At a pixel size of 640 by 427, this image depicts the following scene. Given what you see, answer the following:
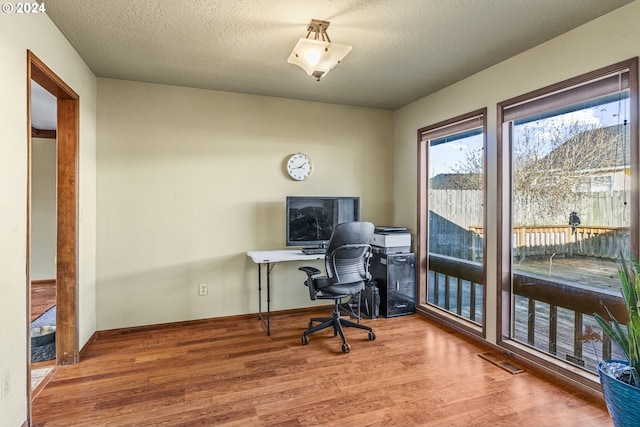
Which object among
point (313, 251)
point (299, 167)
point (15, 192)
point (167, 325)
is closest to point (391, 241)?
point (313, 251)

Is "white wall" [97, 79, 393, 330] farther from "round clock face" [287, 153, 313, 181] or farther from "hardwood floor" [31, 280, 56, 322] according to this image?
"hardwood floor" [31, 280, 56, 322]

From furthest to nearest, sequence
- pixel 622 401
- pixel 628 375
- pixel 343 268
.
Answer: pixel 343 268, pixel 628 375, pixel 622 401

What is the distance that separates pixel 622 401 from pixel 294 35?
281cm

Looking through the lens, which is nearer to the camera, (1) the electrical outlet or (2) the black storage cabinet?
(1) the electrical outlet

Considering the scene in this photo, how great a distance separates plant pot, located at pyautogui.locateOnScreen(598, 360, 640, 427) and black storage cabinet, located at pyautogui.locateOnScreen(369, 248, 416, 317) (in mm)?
2044

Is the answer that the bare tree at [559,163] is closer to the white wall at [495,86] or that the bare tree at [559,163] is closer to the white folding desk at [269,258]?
the white wall at [495,86]

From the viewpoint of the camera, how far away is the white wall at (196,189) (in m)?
3.16

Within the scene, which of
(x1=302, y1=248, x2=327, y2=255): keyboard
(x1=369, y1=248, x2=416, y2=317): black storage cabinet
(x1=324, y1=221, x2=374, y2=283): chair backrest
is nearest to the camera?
(x1=324, y1=221, x2=374, y2=283): chair backrest

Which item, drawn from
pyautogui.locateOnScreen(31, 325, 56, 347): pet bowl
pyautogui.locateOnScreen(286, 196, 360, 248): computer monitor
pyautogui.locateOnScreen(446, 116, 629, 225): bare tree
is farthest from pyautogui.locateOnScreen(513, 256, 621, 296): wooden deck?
pyautogui.locateOnScreen(31, 325, 56, 347): pet bowl

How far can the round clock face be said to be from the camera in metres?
3.74

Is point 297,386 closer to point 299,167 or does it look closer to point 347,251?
point 347,251

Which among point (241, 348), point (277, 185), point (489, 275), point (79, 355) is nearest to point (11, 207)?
point (79, 355)

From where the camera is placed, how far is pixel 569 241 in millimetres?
2404

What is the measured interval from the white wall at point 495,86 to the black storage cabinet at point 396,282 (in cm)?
48
